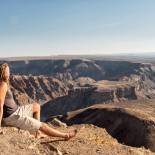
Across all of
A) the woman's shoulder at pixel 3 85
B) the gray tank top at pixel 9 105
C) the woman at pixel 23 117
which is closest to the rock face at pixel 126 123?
the woman at pixel 23 117

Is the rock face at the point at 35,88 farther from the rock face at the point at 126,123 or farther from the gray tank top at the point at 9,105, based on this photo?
the gray tank top at the point at 9,105

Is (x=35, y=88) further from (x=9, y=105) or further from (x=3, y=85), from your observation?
(x=3, y=85)

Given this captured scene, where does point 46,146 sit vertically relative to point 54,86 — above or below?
above

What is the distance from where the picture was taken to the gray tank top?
→ 9422 mm

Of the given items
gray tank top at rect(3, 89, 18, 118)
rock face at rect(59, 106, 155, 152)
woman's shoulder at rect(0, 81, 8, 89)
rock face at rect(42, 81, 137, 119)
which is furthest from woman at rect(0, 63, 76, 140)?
rock face at rect(42, 81, 137, 119)

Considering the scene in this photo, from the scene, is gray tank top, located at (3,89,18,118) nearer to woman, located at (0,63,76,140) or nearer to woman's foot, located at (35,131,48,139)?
woman, located at (0,63,76,140)

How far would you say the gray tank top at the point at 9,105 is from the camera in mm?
9422

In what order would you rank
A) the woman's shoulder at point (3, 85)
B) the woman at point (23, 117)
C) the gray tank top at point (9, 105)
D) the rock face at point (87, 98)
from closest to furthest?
the woman's shoulder at point (3, 85)
the gray tank top at point (9, 105)
the woman at point (23, 117)
the rock face at point (87, 98)

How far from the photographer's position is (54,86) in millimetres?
173000

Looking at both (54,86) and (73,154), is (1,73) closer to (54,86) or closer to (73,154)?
(73,154)

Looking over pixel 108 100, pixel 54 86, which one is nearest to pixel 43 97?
pixel 54 86

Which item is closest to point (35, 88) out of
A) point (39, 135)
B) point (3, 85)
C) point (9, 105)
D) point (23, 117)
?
point (39, 135)

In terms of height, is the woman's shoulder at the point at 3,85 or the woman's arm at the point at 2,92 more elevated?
the woman's shoulder at the point at 3,85

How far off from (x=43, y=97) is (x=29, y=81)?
9.42 m
